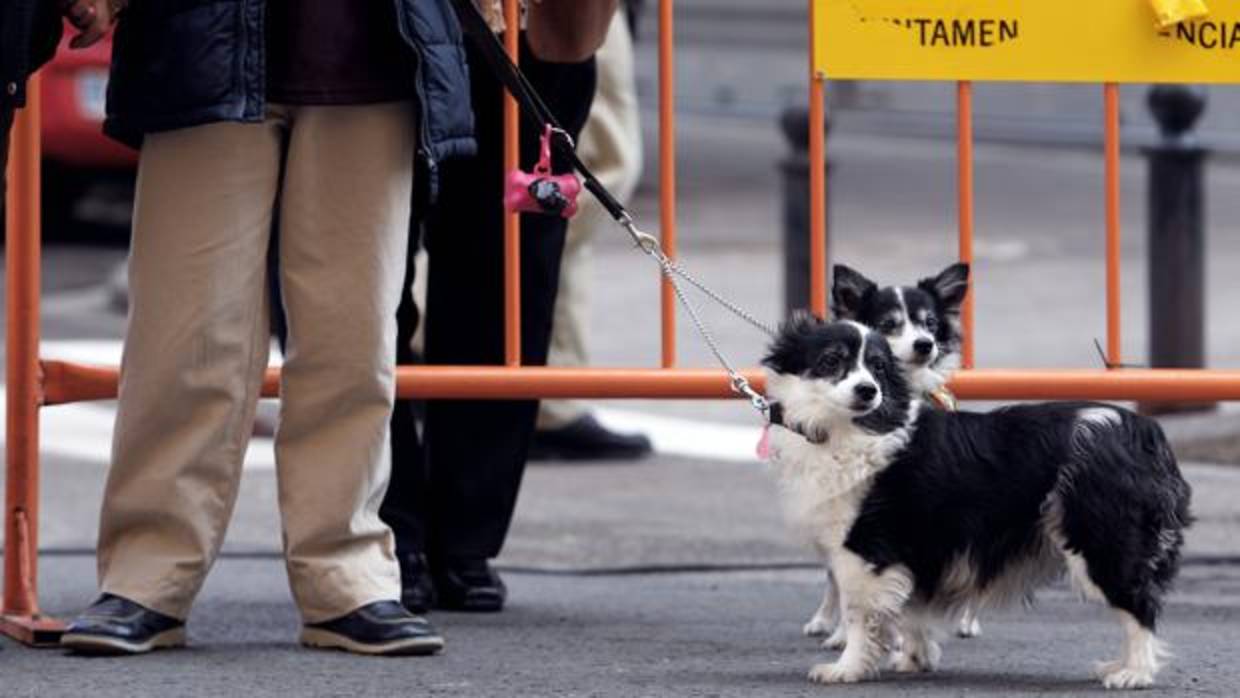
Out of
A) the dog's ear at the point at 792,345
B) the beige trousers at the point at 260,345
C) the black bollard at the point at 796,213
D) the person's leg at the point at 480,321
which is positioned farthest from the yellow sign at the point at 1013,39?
the black bollard at the point at 796,213

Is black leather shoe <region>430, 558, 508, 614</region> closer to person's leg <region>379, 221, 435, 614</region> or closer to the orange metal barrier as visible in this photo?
person's leg <region>379, 221, 435, 614</region>

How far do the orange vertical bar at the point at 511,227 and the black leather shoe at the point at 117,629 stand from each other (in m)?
0.96

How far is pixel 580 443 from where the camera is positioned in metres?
9.09

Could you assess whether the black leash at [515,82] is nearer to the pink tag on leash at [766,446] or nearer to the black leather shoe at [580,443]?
the pink tag on leash at [766,446]

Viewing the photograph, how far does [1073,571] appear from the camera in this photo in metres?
5.19

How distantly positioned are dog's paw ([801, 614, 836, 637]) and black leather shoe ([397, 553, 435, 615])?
81 centimetres

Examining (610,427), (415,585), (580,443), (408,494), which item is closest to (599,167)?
(580,443)

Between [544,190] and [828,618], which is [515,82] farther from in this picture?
[828,618]

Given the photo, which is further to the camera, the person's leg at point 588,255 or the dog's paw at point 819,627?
the person's leg at point 588,255

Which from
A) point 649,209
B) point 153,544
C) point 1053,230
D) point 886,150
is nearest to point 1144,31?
point 153,544

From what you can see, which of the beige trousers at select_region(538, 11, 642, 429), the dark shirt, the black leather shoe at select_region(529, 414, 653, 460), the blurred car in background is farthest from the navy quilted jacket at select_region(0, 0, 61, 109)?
the blurred car in background

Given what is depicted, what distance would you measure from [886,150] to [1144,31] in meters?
14.2

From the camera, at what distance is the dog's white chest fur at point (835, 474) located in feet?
17.1

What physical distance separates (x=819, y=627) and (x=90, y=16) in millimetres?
1841
